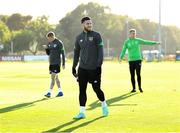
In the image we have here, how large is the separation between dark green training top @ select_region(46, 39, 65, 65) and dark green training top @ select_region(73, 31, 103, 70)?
5.01 meters

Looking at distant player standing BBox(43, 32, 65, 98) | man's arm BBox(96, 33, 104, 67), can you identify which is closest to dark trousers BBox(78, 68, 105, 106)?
man's arm BBox(96, 33, 104, 67)

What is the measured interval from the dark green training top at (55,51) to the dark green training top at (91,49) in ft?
16.4

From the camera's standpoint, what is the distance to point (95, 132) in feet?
28.5

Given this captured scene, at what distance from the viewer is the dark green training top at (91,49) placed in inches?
405

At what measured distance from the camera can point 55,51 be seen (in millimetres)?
15414

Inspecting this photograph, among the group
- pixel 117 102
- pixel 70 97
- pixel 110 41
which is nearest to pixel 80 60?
pixel 117 102

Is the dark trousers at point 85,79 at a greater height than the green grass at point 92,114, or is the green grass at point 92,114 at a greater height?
the dark trousers at point 85,79

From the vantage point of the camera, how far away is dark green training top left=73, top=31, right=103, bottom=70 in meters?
10.3

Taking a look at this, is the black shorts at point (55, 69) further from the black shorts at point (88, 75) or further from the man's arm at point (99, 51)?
the man's arm at point (99, 51)

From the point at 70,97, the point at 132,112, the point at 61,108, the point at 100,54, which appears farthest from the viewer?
the point at 70,97

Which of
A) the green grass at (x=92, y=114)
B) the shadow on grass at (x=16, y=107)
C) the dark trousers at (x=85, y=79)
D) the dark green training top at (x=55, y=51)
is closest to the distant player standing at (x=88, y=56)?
the dark trousers at (x=85, y=79)

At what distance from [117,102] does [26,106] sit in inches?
99.5

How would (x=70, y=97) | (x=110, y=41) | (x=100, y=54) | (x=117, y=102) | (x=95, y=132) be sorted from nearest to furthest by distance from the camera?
(x=95, y=132) < (x=100, y=54) < (x=117, y=102) < (x=70, y=97) < (x=110, y=41)

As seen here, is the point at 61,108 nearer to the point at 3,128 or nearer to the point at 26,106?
the point at 26,106
